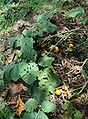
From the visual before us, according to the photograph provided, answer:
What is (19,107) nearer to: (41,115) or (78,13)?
(41,115)

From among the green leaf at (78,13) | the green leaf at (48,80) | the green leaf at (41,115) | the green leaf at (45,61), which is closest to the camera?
the green leaf at (41,115)

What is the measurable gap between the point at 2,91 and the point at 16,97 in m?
0.23

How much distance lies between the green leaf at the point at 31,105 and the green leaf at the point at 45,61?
0.44 meters

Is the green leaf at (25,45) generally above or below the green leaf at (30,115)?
above

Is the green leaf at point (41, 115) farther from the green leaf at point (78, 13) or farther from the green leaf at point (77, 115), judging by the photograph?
the green leaf at point (78, 13)

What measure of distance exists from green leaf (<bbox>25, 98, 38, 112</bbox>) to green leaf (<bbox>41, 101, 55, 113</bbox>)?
78mm

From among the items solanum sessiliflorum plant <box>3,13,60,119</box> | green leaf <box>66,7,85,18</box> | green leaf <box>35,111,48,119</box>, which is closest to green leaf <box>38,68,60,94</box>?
solanum sessiliflorum plant <box>3,13,60,119</box>


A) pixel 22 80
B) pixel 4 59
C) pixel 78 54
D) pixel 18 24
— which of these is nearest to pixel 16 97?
pixel 22 80

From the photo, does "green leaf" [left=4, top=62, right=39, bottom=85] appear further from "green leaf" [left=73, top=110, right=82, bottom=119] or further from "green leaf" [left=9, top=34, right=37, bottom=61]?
"green leaf" [left=73, top=110, right=82, bottom=119]

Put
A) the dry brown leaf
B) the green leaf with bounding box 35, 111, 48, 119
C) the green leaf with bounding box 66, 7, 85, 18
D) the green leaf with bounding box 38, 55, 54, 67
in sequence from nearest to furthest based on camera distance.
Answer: the green leaf with bounding box 35, 111, 48, 119, the dry brown leaf, the green leaf with bounding box 38, 55, 54, 67, the green leaf with bounding box 66, 7, 85, 18

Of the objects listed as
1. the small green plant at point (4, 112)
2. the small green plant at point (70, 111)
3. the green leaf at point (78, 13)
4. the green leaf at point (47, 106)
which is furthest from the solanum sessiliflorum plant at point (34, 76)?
the green leaf at point (78, 13)

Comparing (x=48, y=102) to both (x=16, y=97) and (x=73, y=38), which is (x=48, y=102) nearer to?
(x=16, y=97)

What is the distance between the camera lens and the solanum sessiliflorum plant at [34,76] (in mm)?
2795

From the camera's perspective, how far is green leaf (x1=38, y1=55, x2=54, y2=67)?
10.1ft
